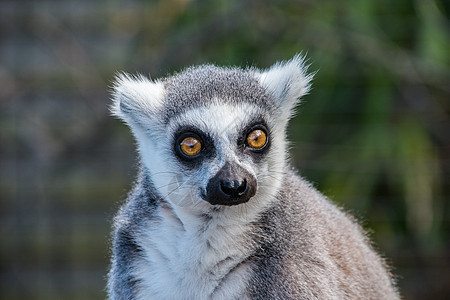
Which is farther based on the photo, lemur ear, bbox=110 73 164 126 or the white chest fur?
lemur ear, bbox=110 73 164 126

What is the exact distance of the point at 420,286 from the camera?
15.4 ft

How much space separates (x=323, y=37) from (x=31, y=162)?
2426 millimetres

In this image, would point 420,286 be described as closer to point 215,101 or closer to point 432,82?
point 432,82

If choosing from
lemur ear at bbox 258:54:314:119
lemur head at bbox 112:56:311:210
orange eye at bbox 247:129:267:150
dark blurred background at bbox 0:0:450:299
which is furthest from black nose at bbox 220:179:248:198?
dark blurred background at bbox 0:0:450:299

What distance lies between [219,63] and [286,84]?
2.14m

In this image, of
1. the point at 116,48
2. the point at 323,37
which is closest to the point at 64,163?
the point at 116,48

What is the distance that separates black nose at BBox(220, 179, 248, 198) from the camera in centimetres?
196

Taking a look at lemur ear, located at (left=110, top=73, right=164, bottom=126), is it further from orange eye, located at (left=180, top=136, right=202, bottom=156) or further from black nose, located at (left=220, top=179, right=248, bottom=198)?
black nose, located at (left=220, top=179, right=248, bottom=198)

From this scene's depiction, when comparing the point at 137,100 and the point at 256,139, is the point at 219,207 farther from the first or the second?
the point at 137,100

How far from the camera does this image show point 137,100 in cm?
231

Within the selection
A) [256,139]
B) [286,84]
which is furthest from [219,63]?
[256,139]

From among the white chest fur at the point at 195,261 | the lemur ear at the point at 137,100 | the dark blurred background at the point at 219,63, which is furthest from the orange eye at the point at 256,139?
the dark blurred background at the point at 219,63

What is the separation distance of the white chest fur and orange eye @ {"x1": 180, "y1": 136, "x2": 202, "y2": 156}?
0.20 m

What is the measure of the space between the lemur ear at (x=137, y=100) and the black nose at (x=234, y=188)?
1.55ft
